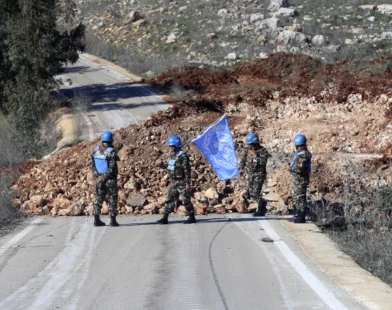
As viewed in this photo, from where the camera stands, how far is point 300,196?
13.0 metres

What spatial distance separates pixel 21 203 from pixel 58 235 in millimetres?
3187

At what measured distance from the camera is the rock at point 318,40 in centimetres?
4216

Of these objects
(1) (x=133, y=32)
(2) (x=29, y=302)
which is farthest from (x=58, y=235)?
(1) (x=133, y=32)

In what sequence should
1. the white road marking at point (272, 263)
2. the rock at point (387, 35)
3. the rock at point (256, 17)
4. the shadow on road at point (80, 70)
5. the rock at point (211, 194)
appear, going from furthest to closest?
the rock at point (256, 17), the shadow on road at point (80, 70), the rock at point (387, 35), the rock at point (211, 194), the white road marking at point (272, 263)

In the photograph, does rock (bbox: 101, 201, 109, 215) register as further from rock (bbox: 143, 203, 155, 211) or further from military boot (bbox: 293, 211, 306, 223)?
military boot (bbox: 293, 211, 306, 223)

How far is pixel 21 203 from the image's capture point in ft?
Result: 49.0

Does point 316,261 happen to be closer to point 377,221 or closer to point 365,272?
point 365,272

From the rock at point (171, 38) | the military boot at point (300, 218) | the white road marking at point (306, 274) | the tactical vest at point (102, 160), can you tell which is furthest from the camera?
the rock at point (171, 38)

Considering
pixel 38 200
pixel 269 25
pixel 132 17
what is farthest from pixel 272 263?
pixel 132 17

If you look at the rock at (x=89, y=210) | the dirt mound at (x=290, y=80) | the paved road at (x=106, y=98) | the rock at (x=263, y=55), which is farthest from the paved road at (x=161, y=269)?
the rock at (x=263, y=55)

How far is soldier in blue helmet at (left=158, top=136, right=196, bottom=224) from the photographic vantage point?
13117 millimetres

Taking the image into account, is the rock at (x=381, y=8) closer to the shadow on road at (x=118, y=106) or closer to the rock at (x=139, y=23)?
the rock at (x=139, y=23)

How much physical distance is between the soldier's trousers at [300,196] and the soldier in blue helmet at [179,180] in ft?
6.17

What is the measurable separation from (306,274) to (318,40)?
3482 centimetres
